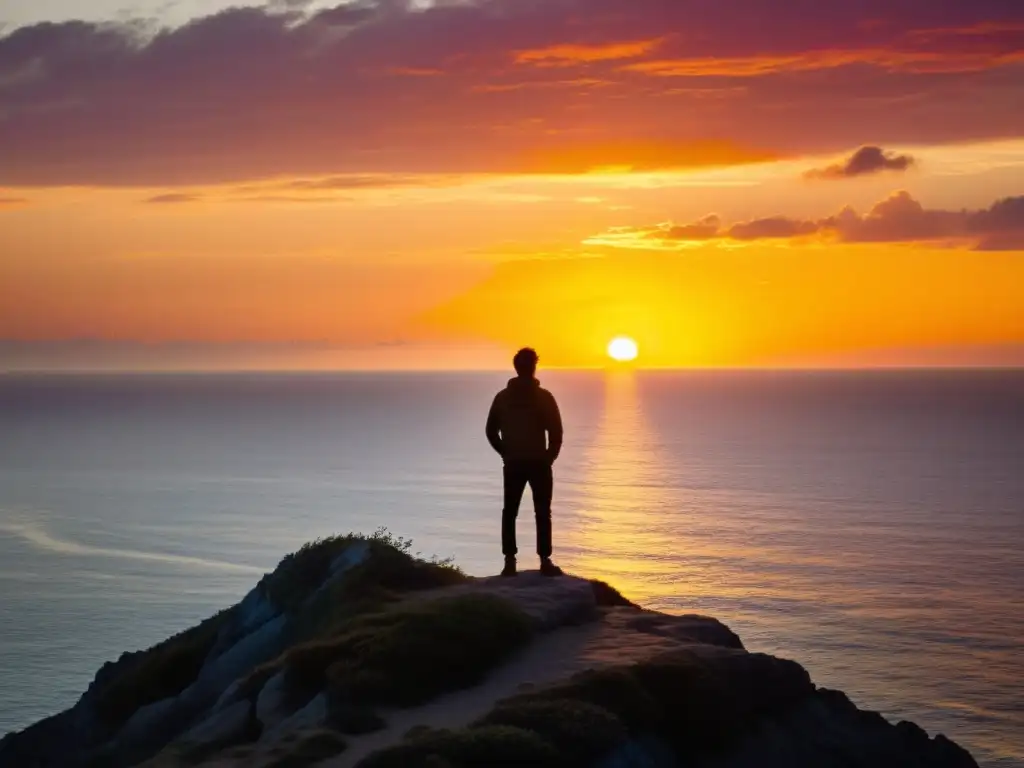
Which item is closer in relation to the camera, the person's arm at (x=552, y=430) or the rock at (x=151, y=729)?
the person's arm at (x=552, y=430)

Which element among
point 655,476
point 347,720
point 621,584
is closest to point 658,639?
point 347,720

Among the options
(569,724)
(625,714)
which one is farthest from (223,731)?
(625,714)

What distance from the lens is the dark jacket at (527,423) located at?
2522 centimetres

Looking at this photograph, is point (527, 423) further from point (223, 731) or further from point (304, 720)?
point (223, 731)

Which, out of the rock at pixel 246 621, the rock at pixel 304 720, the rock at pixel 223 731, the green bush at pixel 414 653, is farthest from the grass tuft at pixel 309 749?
the rock at pixel 246 621

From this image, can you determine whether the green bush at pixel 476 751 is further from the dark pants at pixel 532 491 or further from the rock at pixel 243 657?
the rock at pixel 243 657

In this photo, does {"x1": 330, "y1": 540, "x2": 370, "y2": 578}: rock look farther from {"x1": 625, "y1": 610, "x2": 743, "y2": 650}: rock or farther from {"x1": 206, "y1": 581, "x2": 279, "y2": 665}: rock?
{"x1": 625, "y1": 610, "x2": 743, "y2": 650}: rock

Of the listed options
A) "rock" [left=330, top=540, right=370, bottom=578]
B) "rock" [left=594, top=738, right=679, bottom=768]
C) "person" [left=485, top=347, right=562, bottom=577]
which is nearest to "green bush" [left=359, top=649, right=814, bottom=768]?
"rock" [left=594, top=738, right=679, bottom=768]

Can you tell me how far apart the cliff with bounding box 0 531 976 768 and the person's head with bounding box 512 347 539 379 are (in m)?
4.89

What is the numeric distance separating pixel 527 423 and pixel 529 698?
7.83 metres

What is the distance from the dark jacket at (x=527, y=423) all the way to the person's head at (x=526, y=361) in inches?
7.7

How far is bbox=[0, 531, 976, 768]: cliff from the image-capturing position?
57.9 feet

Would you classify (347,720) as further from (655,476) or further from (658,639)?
(655,476)

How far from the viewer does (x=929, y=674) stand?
7531 cm
